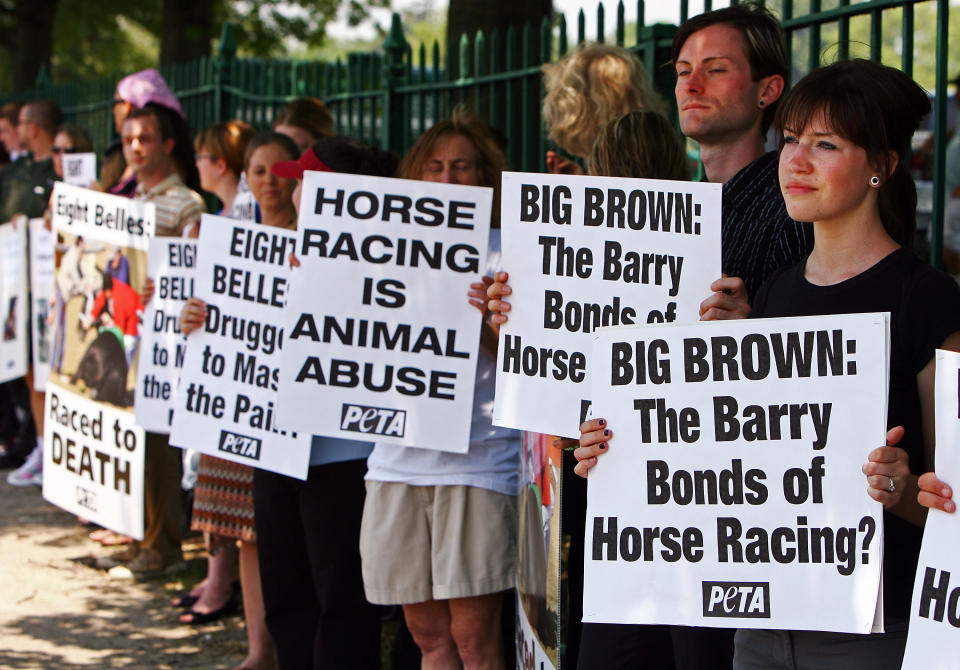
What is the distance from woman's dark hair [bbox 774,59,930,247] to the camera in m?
2.62

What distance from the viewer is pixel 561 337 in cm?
340

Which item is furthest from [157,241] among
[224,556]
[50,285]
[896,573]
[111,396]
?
[896,573]

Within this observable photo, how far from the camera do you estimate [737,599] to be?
266cm

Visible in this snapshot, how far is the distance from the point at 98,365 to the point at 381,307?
3.02 meters

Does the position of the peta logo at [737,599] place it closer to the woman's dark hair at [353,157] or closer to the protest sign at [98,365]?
the woman's dark hair at [353,157]

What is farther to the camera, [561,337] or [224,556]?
[224,556]

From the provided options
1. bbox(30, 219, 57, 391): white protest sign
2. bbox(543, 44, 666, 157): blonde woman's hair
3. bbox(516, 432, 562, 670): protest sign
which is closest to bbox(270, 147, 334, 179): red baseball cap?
bbox(543, 44, 666, 157): blonde woman's hair

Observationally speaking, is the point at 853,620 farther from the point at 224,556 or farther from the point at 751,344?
the point at 224,556

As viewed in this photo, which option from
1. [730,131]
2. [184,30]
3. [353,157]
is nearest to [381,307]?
[353,157]

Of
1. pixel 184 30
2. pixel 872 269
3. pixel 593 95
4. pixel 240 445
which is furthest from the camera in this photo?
pixel 184 30

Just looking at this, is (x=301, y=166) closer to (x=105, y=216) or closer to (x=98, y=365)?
(x=105, y=216)

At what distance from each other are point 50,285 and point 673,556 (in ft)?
20.2

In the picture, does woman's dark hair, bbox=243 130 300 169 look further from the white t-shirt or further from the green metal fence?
the white t-shirt

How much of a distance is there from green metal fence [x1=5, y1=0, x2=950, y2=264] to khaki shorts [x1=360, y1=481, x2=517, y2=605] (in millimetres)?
1571
